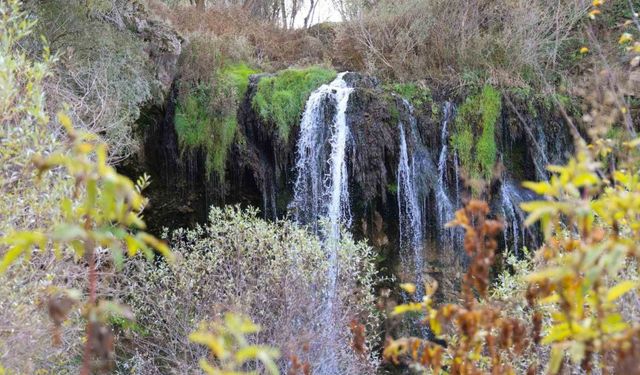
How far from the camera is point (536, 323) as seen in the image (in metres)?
1.81

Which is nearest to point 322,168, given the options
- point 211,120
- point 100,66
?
point 211,120

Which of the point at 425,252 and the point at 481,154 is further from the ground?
the point at 481,154

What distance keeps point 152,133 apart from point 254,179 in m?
1.95

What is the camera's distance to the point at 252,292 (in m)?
5.90

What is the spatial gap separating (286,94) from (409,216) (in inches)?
116

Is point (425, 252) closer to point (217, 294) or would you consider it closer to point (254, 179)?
point (254, 179)

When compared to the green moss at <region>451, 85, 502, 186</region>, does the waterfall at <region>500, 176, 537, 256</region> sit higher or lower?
lower

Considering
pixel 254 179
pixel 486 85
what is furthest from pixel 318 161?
pixel 486 85

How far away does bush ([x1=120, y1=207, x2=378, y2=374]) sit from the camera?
222 inches

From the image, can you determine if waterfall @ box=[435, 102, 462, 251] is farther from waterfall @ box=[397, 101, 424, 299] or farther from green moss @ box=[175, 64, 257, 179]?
green moss @ box=[175, 64, 257, 179]

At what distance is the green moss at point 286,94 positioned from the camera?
30.2ft

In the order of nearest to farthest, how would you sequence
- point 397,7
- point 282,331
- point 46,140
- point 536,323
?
point 536,323 → point 46,140 → point 282,331 → point 397,7

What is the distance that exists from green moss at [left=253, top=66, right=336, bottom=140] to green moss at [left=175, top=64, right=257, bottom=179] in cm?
47

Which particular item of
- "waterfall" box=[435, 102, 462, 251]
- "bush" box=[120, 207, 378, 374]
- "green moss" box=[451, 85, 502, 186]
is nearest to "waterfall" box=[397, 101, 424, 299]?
"waterfall" box=[435, 102, 462, 251]
